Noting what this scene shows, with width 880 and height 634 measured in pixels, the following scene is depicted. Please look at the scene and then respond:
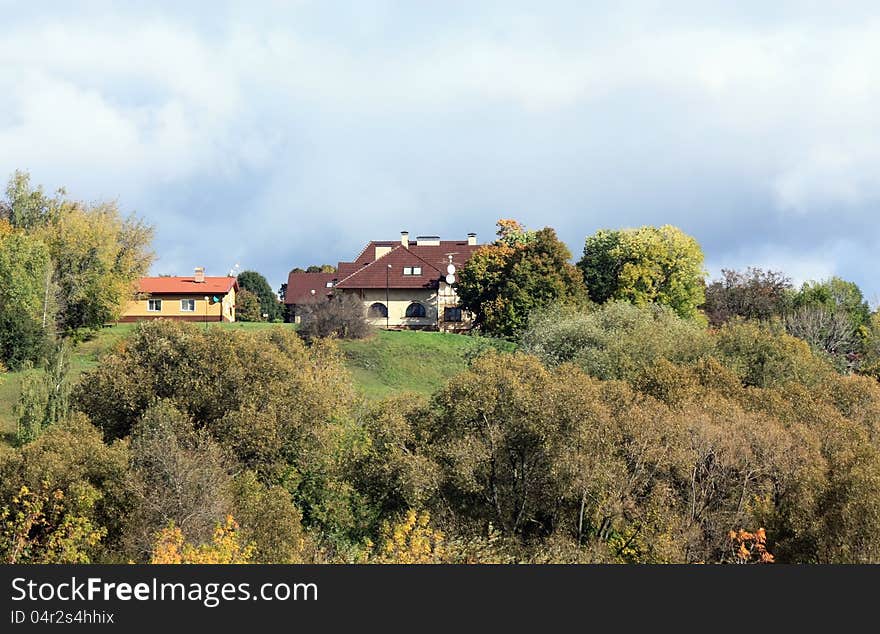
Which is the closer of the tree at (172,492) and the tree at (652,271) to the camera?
the tree at (172,492)

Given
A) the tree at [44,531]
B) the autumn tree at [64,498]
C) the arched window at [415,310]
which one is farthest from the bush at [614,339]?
the tree at [44,531]

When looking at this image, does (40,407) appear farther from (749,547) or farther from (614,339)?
(614,339)

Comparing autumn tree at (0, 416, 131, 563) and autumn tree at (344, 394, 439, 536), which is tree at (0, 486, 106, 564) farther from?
autumn tree at (344, 394, 439, 536)

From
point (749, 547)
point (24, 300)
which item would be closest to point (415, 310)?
point (24, 300)

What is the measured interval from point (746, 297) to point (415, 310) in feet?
93.4

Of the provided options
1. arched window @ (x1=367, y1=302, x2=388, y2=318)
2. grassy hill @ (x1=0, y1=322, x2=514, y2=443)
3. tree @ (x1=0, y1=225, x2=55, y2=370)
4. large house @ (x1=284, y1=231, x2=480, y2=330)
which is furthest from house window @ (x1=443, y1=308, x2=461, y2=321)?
tree @ (x1=0, y1=225, x2=55, y2=370)

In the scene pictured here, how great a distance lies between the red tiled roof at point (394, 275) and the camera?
93.9 meters

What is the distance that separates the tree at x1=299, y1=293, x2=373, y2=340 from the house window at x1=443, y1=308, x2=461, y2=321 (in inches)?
603

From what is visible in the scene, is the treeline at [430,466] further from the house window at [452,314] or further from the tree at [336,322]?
the house window at [452,314]

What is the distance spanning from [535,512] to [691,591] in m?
15.2

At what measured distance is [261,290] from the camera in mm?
147500

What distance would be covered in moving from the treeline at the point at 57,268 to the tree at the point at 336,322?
13.6m

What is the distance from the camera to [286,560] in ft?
99.6

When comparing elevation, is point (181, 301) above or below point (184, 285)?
below
